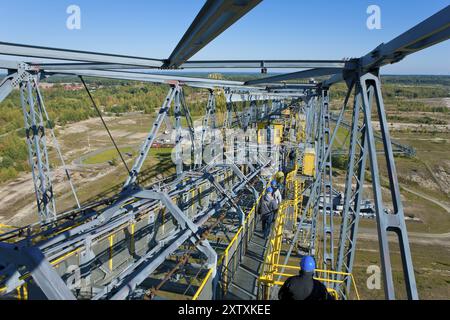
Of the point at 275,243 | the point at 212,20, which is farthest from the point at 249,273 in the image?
the point at 212,20

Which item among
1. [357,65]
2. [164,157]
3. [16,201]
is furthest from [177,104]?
[164,157]

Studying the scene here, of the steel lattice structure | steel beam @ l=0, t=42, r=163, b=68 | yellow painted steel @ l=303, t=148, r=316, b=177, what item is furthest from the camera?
yellow painted steel @ l=303, t=148, r=316, b=177

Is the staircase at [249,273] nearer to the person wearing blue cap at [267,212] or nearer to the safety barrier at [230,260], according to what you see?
the safety barrier at [230,260]

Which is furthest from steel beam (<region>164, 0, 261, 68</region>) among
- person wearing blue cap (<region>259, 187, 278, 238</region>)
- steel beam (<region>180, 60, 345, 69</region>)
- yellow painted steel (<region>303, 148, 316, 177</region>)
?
yellow painted steel (<region>303, 148, 316, 177</region>)

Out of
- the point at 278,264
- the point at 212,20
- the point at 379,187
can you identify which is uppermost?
the point at 212,20

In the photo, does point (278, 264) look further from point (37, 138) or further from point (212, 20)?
point (212, 20)

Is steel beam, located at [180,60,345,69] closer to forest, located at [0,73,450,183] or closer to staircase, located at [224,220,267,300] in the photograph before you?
staircase, located at [224,220,267,300]

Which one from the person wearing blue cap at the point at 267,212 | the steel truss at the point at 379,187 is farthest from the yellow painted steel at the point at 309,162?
the steel truss at the point at 379,187

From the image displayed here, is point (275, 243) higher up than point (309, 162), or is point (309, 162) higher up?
point (309, 162)

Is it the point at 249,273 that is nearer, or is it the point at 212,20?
the point at 212,20

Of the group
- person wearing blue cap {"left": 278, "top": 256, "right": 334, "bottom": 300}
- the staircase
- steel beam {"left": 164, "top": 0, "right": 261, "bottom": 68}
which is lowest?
the staircase
